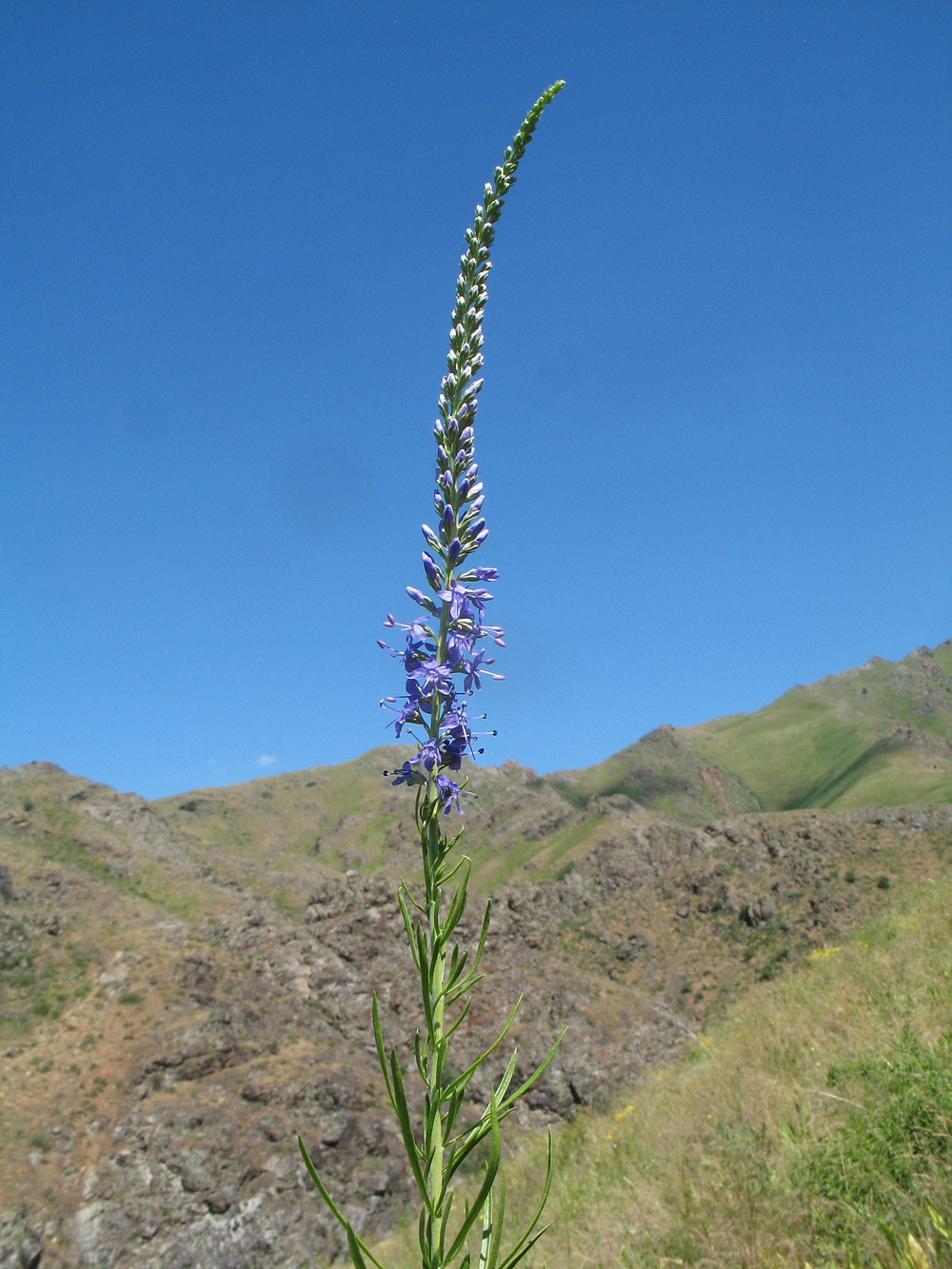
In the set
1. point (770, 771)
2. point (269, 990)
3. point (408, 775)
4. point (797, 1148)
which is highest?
point (770, 771)

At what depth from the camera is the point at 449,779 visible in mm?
3246

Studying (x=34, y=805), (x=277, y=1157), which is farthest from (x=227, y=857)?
(x=277, y=1157)

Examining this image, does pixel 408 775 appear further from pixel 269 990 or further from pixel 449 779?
pixel 269 990

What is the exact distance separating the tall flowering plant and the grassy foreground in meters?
3.01

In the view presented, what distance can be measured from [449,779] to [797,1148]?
6775 millimetres

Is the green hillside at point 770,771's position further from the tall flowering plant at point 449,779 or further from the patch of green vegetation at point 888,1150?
the tall flowering plant at point 449,779

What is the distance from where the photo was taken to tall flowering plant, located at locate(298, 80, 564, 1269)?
2531 mm

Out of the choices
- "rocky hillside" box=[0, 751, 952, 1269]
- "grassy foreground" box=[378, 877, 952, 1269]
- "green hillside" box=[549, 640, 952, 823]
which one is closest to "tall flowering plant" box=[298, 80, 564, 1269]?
"grassy foreground" box=[378, 877, 952, 1269]

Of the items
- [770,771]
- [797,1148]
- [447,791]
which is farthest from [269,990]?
[770,771]

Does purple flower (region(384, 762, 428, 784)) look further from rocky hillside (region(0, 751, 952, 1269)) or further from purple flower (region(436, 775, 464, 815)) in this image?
rocky hillside (region(0, 751, 952, 1269))

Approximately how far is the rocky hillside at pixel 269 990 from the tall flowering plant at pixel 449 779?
35.0m

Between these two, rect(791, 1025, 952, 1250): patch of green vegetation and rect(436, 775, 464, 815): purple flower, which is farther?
rect(791, 1025, 952, 1250): patch of green vegetation

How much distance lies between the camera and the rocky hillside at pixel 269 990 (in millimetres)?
31062

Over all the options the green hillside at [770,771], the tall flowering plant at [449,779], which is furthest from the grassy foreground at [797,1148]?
the green hillside at [770,771]
